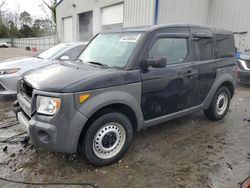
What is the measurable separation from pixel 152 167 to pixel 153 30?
198 centimetres

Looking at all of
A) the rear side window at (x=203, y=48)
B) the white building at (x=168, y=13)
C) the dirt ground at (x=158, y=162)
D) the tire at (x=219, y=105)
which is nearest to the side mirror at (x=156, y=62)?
the rear side window at (x=203, y=48)

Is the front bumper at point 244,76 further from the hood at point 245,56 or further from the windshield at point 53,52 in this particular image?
the windshield at point 53,52

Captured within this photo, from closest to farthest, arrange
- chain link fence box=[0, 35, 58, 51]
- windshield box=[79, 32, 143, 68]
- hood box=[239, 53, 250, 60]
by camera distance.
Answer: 1. windshield box=[79, 32, 143, 68]
2. hood box=[239, 53, 250, 60]
3. chain link fence box=[0, 35, 58, 51]

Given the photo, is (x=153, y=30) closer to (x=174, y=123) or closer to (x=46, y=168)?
(x=174, y=123)

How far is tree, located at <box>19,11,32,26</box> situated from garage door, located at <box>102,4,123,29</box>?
173 feet

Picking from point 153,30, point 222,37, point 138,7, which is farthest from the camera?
point 138,7

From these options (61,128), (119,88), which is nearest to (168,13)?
(119,88)

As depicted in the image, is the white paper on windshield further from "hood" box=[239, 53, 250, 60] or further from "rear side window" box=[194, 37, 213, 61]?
"hood" box=[239, 53, 250, 60]

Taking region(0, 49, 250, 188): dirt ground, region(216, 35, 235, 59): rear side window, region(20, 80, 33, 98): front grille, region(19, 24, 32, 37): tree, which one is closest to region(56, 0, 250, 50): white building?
region(216, 35, 235, 59): rear side window

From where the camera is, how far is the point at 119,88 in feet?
9.87

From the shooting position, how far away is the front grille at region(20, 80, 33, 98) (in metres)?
3.18

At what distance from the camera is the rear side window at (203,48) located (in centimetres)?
406

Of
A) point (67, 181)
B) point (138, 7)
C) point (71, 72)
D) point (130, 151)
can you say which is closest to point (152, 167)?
point (130, 151)

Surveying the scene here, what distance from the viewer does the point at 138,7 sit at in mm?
11312
